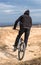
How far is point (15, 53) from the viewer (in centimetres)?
1529

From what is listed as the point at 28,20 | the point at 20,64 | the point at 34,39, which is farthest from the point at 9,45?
the point at 20,64

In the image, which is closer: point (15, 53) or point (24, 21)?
point (24, 21)

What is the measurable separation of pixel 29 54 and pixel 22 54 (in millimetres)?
1175

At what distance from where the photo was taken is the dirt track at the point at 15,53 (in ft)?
42.6

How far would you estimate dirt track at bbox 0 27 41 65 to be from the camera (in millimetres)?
12973

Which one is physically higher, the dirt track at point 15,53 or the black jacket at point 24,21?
the black jacket at point 24,21

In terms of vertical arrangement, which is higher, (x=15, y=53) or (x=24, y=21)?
(x=24, y=21)

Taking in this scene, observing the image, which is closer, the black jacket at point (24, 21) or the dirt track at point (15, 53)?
the dirt track at point (15, 53)

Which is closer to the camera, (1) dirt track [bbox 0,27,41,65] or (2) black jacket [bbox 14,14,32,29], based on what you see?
(1) dirt track [bbox 0,27,41,65]

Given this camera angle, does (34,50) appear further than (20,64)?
Yes

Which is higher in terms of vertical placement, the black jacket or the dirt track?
the black jacket

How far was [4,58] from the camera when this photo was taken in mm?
13883

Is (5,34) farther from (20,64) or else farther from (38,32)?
(20,64)

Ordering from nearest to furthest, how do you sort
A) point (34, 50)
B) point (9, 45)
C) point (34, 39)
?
point (34, 50), point (9, 45), point (34, 39)
